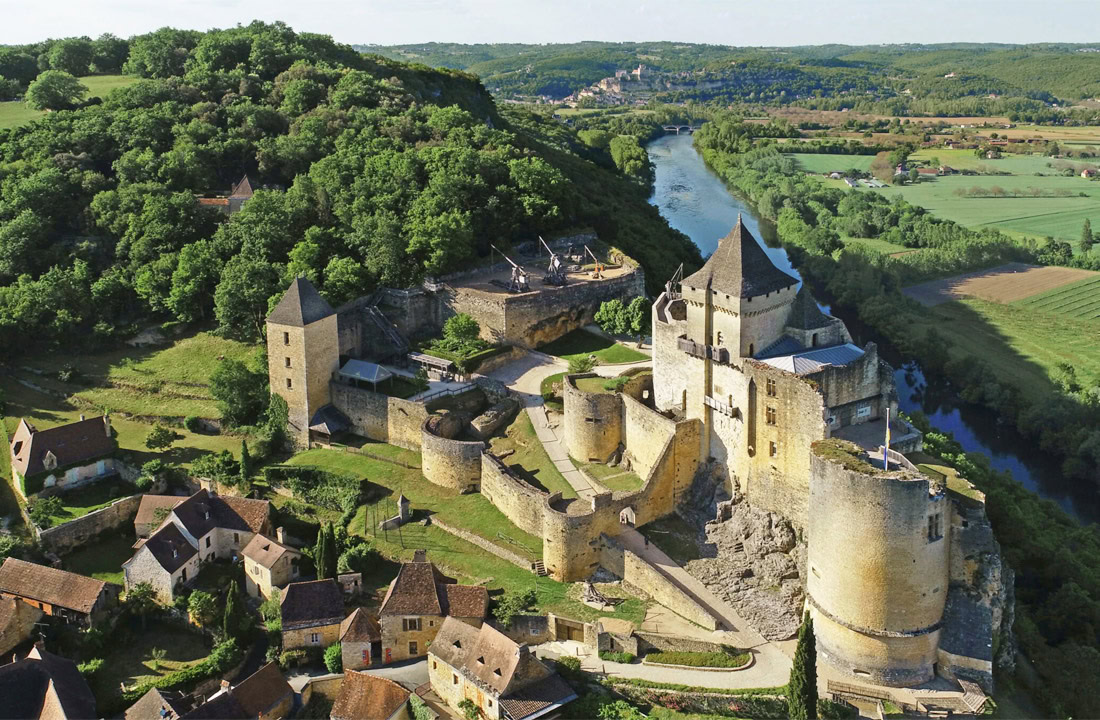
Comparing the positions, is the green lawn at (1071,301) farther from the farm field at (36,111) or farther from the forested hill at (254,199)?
the farm field at (36,111)

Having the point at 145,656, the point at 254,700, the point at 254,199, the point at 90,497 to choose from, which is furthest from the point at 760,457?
the point at 254,199

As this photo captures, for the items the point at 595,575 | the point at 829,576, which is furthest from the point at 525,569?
the point at 829,576

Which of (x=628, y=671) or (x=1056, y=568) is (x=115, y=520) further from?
(x=1056, y=568)

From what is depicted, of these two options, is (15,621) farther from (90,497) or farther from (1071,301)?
(1071,301)

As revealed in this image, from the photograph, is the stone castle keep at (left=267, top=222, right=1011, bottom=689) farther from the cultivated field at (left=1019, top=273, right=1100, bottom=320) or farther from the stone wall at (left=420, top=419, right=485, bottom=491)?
the cultivated field at (left=1019, top=273, right=1100, bottom=320)

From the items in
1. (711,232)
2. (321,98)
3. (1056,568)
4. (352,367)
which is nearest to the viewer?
(1056,568)

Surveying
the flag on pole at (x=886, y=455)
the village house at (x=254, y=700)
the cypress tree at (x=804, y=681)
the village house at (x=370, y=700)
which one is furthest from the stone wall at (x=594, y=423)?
the village house at (x=254, y=700)
